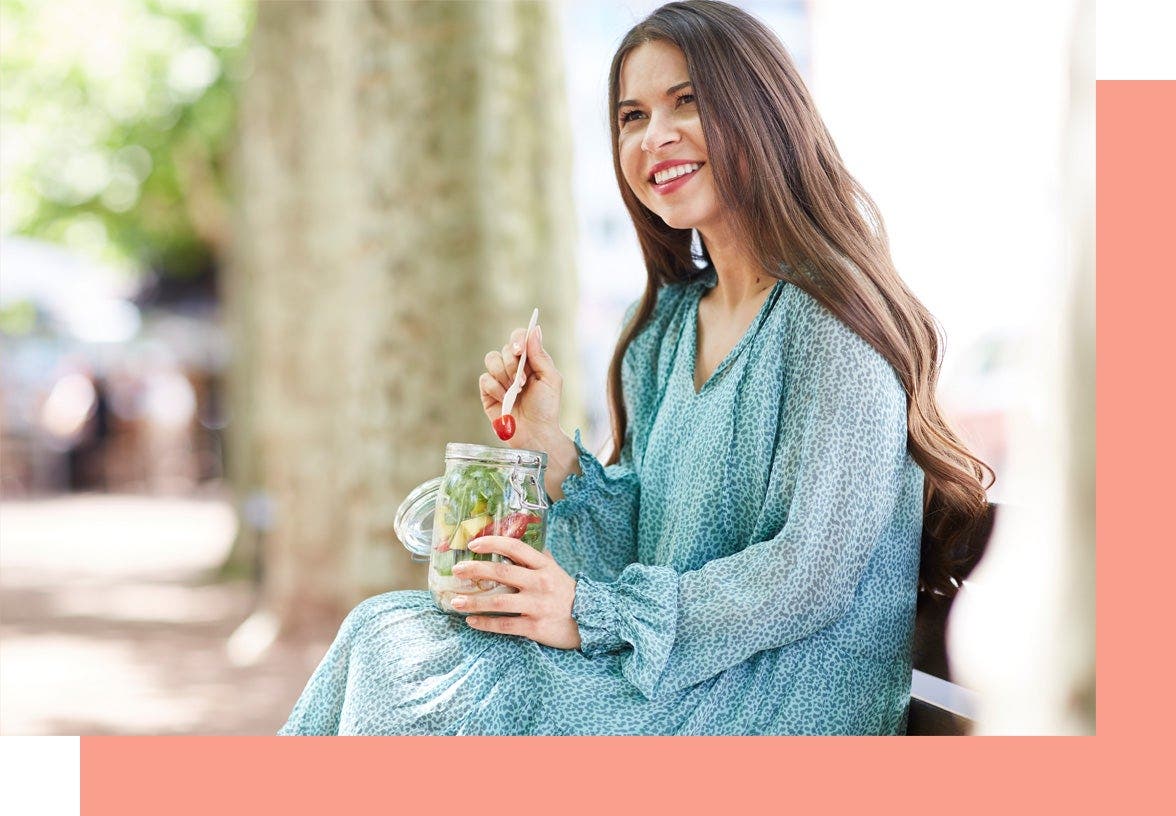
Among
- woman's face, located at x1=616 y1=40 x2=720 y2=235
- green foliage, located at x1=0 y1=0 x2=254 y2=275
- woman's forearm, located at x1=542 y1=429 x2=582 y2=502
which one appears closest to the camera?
woman's face, located at x1=616 y1=40 x2=720 y2=235

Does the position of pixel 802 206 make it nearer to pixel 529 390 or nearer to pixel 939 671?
pixel 529 390

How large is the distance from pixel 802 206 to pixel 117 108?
1552 centimetres

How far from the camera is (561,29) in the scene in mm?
5488

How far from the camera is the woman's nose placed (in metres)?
2.17

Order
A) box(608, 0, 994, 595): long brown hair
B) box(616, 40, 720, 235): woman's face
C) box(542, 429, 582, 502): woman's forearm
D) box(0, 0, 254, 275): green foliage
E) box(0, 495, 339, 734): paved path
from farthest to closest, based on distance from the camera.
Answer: box(0, 0, 254, 275): green foliage
box(0, 495, 339, 734): paved path
box(542, 429, 582, 502): woman's forearm
box(616, 40, 720, 235): woman's face
box(608, 0, 994, 595): long brown hair

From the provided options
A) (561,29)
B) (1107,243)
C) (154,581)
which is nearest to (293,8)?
(561,29)

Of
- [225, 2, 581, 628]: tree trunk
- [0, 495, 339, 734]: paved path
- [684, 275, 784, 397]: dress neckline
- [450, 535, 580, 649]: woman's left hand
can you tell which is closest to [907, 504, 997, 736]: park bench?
[684, 275, 784, 397]: dress neckline

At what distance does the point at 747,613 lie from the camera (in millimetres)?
1932

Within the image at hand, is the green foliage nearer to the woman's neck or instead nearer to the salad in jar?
the woman's neck

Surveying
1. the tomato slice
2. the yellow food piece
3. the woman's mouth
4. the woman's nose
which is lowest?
the yellow food piece

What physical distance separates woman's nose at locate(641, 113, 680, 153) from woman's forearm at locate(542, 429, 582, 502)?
1.80ft

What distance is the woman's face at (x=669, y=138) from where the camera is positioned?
2168mm

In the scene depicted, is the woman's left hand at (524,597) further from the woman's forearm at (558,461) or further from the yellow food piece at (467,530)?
the woman's forearm at (558,461)

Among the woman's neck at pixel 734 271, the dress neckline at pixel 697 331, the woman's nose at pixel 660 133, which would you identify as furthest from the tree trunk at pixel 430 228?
the woman's nose at pixel 660 133
